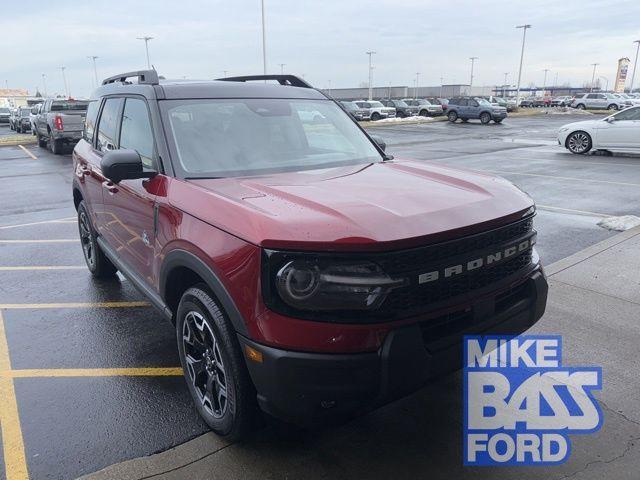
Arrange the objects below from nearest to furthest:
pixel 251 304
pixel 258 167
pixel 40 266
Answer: pixel 251 304 → pixel 258 167 → pixel 40 266

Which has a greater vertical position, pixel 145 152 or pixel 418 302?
pixel 145 152

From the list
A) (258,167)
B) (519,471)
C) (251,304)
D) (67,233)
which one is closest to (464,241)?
(251,304)

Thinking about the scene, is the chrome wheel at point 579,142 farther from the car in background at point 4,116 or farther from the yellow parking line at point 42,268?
the car in background at point 4,116

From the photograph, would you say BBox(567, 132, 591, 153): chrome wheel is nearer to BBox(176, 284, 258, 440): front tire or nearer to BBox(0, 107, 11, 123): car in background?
BBox(176, 284, 258, 440): front tire

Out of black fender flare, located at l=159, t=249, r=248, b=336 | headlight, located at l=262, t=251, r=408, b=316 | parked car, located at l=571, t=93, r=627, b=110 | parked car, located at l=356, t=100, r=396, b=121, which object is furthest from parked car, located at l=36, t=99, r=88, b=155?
parked car, located at l=571, t=93, r=627, b=110

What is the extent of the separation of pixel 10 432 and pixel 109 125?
8.53 feet

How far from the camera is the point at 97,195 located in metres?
4.65

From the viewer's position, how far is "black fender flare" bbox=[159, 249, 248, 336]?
245cm

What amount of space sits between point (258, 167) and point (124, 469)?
6.25 feet

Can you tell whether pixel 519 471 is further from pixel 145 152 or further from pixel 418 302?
pixel 145 152

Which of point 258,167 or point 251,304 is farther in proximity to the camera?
point 258,167

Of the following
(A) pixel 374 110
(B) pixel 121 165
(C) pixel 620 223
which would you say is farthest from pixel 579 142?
(A) pixel 374 110

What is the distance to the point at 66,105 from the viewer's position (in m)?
20.0

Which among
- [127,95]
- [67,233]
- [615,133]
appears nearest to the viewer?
[127,95]
